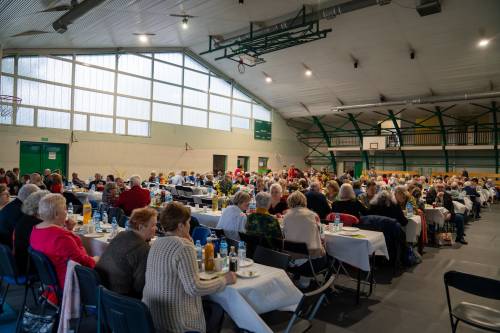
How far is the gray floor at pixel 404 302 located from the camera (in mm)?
3457

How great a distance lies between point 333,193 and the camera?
6.34 metres

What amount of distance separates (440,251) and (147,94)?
13.1 meters

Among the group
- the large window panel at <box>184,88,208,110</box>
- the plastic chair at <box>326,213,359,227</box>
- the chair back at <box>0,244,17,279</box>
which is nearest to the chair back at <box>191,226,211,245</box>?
the chair back at <box>0,244,17,279</box>

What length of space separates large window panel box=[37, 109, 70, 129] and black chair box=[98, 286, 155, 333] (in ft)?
41.0

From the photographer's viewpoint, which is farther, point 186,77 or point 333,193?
point 186,77

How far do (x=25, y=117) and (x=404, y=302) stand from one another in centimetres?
1289

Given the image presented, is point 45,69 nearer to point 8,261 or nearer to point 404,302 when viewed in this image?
point 8,261

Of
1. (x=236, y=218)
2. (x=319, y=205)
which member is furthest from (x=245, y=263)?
(x=319, y=205)

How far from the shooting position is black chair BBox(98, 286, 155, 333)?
1.78m

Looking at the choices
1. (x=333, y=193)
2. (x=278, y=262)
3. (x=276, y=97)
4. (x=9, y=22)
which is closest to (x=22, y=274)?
(x=278, y=262)

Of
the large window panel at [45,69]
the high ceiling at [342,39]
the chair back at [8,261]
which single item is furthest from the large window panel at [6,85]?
the chair back at [8,261]

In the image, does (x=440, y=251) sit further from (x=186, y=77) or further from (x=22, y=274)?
(x=186, y=77)

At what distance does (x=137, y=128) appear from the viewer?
1534cm

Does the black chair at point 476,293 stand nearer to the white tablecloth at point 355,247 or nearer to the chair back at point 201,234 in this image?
the white tablecloth at point 355,247
